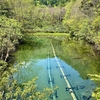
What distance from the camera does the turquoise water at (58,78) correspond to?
13259 mm

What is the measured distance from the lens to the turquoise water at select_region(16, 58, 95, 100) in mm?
13259

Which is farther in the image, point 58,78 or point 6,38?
point 6,38

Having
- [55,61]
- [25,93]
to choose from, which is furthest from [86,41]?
[25,93]

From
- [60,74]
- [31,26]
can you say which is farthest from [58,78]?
[31,26]

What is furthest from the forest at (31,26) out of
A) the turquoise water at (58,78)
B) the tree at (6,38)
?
the turquoise water at (58,78)

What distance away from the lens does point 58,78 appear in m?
16.3

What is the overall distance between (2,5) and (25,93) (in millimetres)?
32887

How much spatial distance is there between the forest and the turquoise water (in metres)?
0.97

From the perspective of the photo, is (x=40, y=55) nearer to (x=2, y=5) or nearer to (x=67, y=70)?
(x=67, y=70)

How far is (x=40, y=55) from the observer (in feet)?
84.3

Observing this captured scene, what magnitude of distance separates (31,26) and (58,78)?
1221 inches

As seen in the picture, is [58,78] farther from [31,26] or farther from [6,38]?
[31,26]

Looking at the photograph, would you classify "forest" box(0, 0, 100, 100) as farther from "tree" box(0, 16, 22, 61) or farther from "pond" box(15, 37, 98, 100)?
"pond" box(15, 37, 98, 100)

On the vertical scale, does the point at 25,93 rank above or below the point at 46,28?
above
